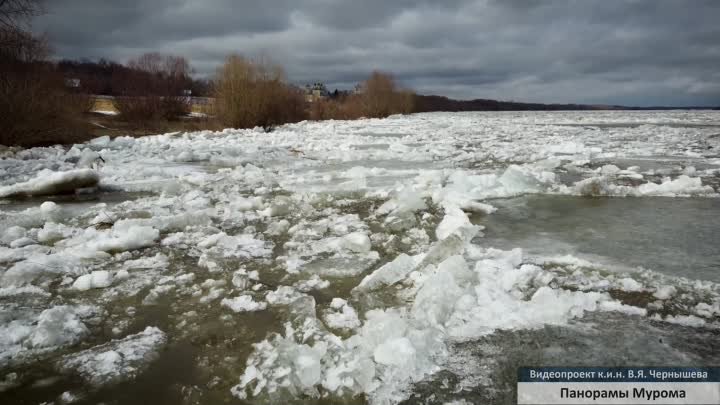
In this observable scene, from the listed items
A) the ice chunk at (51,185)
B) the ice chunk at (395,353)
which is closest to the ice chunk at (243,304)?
the ice chunk at (395,353)

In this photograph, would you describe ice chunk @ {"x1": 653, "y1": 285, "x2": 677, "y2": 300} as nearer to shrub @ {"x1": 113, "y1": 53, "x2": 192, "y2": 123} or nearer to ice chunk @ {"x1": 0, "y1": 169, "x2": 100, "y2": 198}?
ice chunk @ {"x1": 0, "y1": 169, "x2": 100, "y2": 198}

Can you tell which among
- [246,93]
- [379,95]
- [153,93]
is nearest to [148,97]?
[153,93]

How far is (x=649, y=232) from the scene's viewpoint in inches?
124

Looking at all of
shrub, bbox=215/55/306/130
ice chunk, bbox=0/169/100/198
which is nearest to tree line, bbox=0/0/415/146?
shrub, bbox=215/55/306/130

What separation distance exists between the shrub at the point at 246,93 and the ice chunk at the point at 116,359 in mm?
15036

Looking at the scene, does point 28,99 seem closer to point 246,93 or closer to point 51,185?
point 51,185

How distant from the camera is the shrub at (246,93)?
15469 millimetres

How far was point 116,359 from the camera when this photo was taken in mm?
1652

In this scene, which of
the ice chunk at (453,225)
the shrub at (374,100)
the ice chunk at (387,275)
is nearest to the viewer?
the ice chunk at (387,275)

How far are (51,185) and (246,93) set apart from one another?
38.4ft

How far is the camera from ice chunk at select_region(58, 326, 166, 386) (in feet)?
5.15

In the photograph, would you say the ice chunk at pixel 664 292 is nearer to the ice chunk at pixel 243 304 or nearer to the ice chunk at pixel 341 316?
the ice chunk at pixel 341 316

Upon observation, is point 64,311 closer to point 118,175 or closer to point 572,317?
point 572,317

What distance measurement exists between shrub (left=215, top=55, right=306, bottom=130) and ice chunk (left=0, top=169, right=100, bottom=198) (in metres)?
11.4
